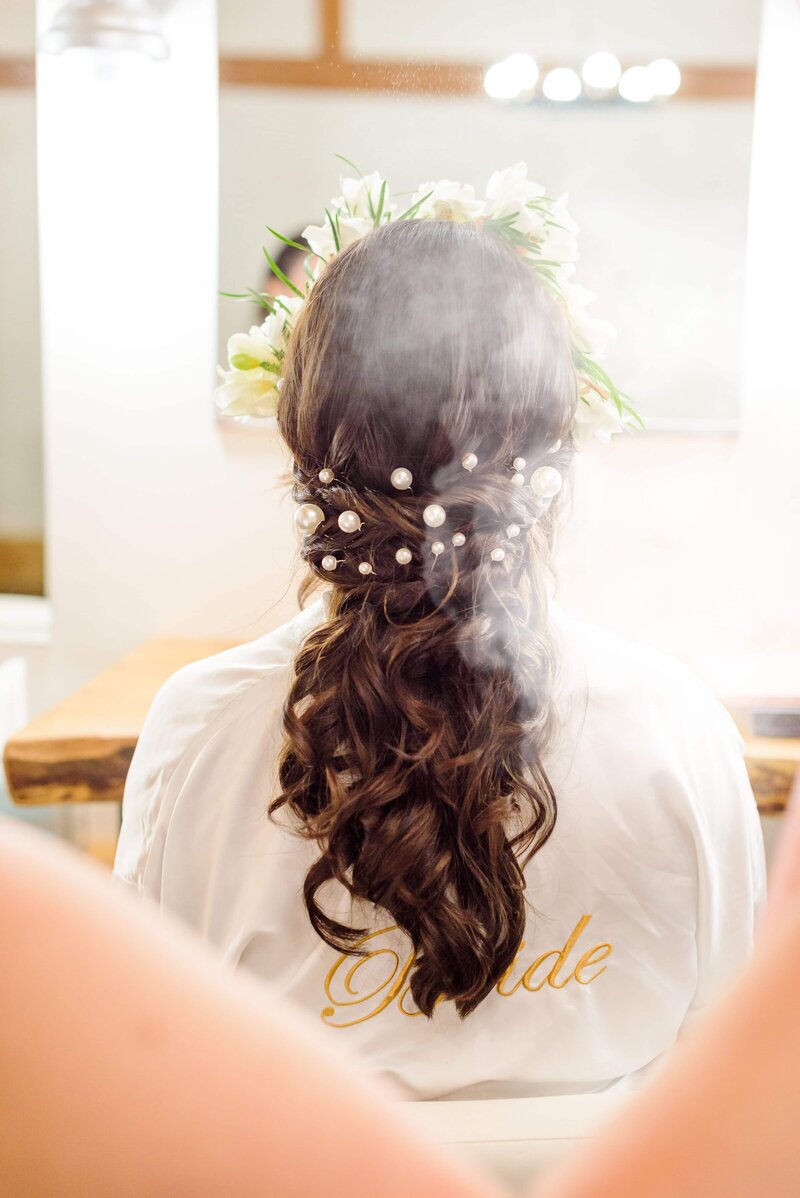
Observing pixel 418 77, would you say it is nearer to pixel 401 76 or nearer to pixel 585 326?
pixel 401 76

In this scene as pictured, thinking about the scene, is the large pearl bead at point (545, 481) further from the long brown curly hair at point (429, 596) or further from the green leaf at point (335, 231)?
the green leaf at point (335, 231)

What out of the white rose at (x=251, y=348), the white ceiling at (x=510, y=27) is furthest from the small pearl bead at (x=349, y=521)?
the white ceiling at (x=510, y=27)

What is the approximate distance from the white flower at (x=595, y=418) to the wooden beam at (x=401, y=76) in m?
0.14

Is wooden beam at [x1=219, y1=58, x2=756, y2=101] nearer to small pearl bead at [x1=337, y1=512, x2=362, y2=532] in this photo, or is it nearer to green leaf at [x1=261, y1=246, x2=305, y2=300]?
green leaf at [x1=261, y1=246, x2=305, y2=300]

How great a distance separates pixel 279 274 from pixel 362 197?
58 mm

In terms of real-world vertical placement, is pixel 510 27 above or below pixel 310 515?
above

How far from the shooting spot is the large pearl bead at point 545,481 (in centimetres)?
43

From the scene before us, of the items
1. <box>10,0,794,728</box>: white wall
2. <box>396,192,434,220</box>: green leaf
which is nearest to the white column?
<box>10,0,794,728</box>: white wall

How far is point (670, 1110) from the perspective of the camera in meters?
0.12

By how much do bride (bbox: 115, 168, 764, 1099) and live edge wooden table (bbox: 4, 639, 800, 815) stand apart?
2 cm

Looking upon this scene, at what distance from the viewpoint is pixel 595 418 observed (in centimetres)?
48

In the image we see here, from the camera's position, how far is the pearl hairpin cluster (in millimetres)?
417

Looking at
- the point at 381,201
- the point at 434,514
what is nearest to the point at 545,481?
the point at 434,514

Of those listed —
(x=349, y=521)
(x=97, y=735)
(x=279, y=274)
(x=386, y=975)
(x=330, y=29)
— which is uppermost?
(x=330, y=29)
